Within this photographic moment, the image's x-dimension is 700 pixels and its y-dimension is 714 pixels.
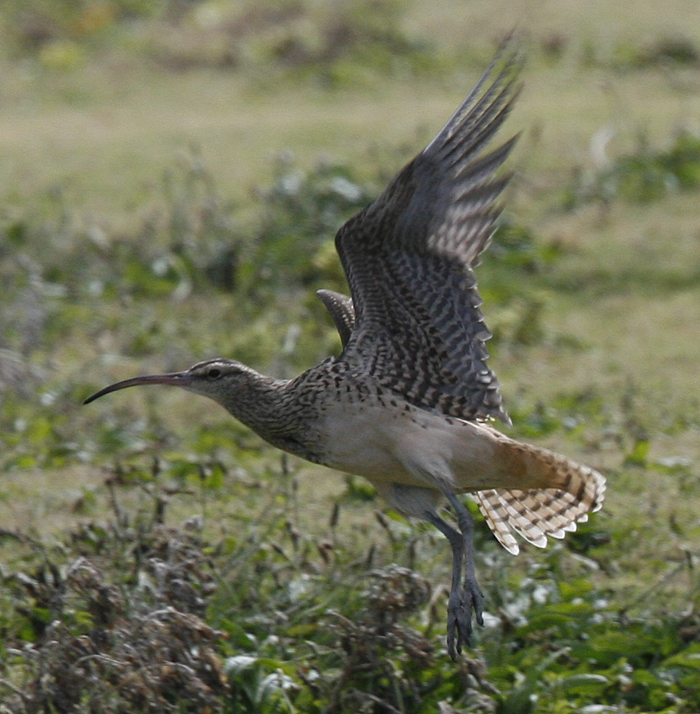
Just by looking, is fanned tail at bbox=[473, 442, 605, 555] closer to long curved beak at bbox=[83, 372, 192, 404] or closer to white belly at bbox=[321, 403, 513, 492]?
white belly at bbox=[321, 403, 513, 492]

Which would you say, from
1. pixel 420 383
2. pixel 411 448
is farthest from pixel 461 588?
pixel 420 383

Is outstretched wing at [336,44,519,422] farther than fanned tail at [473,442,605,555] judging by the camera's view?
No

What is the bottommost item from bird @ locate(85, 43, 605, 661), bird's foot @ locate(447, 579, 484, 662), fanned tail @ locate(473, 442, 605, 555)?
bird's foot @ locate(447, 579, 484, 662)

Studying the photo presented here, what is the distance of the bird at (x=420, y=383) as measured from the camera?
516 centimetres

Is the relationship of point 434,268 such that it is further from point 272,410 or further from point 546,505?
point 546,505

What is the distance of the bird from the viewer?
5160 millimetres

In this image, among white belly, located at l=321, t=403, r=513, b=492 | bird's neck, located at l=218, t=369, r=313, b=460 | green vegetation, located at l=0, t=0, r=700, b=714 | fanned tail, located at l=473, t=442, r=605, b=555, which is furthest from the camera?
fanned tail, located at l=473, t=442, r=605, b=555

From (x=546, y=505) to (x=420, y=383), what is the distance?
0.81 m

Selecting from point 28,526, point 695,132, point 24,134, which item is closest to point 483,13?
point 695,132

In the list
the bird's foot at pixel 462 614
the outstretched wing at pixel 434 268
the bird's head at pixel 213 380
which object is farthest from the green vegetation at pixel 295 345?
the outstretched wing at pixel 434 268

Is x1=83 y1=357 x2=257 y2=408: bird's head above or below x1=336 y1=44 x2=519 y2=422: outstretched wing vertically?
below

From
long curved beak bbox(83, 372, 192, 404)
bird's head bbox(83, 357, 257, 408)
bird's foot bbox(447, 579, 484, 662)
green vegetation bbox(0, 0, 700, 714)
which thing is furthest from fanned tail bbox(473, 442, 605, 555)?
long curved beak bbox(83, 372, 192, 404)

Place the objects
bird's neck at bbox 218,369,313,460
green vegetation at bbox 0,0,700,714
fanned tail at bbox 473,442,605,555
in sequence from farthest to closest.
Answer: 1. fanned tail at bbox 473,442,605,555
2. bird's neck at bbox 218,369,313,460
3. green vegetation at bbox 0,0,700,714

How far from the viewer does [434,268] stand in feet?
17.6
